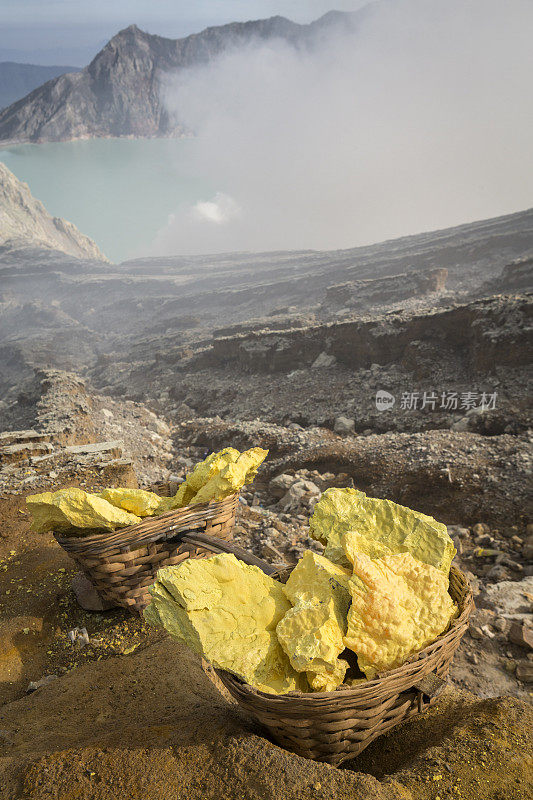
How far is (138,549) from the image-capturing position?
88.1 inches

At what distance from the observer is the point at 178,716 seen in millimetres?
1515

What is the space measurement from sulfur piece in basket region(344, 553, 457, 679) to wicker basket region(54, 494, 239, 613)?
0.93 meters

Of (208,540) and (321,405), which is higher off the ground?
(208,540)

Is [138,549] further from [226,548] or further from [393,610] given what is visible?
[393,610]

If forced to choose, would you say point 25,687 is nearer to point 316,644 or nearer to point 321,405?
point 316,644

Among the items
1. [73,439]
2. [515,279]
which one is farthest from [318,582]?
[515,279]

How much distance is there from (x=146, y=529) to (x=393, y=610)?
1.31 metres

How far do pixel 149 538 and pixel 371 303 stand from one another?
20.6m

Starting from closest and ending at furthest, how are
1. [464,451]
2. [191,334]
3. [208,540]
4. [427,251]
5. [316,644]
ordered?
[316,644] → [208,540] → [464,451] → [191,334] → [427,251]

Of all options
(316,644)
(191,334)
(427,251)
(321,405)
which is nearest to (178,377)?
(321,405)

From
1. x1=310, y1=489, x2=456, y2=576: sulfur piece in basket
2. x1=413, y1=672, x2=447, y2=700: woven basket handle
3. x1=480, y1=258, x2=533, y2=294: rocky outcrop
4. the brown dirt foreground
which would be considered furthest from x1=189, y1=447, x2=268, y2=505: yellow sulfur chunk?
x1=480, y1=258, x2=533, y2=294: rocky outcrop

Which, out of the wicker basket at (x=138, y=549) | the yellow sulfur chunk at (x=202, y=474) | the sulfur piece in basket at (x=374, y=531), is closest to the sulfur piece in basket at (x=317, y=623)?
the sulfur piece in basket at (x=374, y=531)

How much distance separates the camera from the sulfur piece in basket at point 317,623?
4.16 feet

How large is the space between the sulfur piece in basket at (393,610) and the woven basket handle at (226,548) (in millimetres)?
488
